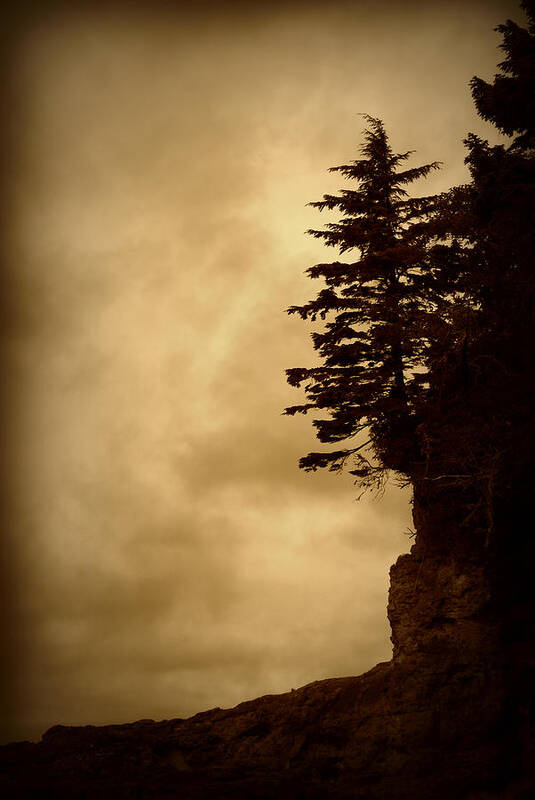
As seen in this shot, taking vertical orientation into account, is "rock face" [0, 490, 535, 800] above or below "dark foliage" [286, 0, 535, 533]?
below

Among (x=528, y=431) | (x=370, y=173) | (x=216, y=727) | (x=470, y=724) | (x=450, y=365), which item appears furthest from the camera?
(x=370, y=173)

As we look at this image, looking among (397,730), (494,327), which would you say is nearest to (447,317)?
(494,327)

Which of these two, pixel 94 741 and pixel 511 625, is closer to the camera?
pixel 511 625

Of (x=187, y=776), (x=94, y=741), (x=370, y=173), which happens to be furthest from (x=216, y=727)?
(x=370, y=173)

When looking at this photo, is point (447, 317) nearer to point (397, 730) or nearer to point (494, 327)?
point (494, 327)

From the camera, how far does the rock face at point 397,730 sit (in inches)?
659

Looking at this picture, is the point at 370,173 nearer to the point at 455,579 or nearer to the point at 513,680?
the point at 455,579

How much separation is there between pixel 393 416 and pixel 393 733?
29.0 ft

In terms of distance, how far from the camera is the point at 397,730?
1766 centimetres

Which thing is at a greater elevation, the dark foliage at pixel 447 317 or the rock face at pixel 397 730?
the dark foliage at pixel 447 317

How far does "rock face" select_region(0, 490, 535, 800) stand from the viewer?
16.7m

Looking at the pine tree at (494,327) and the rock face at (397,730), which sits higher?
the pine tree at (494,327)

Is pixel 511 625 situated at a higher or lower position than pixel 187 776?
higher

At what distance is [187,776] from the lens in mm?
18438
